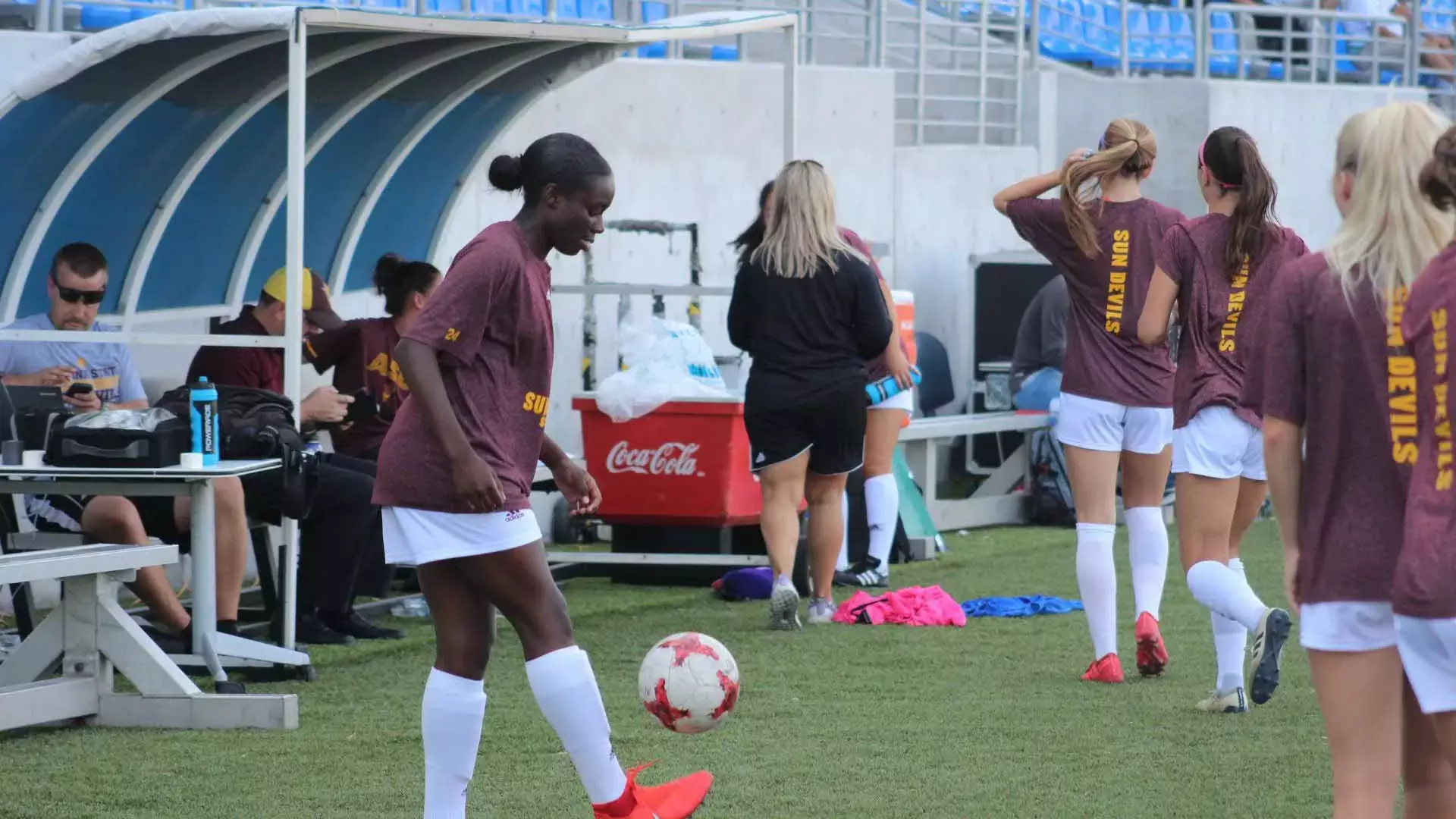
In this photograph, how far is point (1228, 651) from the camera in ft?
22.4

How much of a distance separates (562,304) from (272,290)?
423 cm

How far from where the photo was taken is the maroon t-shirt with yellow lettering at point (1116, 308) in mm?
7258

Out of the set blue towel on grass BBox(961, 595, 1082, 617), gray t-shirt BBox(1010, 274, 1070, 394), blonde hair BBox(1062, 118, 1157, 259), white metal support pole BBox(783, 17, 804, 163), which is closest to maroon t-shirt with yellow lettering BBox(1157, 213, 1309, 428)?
blonde hair BBox(1062, 118, 1157, 259)

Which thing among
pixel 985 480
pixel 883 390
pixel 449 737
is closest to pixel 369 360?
pixel 883 390

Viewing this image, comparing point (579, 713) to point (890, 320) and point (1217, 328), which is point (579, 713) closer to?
point (1217, 328)

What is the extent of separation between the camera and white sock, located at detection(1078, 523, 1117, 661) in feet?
24.5

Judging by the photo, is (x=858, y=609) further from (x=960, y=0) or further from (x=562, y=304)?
(x=960, y=0)

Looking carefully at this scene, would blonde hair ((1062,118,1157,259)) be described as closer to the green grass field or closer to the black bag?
the green grass field

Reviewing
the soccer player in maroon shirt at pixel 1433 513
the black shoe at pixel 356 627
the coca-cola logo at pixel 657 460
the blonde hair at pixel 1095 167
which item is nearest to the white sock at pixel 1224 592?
the blonde hair at pixel 1095 167

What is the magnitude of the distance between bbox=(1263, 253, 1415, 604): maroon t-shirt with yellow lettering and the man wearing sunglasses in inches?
197

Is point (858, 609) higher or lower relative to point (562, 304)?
lower

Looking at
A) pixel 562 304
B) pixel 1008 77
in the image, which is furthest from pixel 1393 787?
pixel 1008 77

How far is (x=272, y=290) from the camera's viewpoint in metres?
8.57

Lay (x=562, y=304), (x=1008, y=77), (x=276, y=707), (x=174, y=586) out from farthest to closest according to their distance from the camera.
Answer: (x=1008, y=77), (x=562, y=304), (x=174, y=586), (x=276, y=707)
